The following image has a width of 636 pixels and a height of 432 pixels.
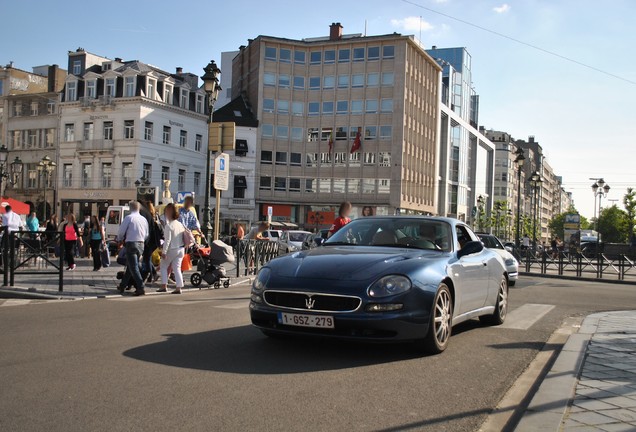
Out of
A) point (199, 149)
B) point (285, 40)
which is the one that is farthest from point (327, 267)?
point (285, 40)

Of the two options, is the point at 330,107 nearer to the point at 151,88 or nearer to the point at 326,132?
the point at 326,132

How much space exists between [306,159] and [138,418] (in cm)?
6683

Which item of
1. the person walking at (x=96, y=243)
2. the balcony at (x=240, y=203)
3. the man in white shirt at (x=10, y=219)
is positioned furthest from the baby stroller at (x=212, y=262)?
the balcony at (x=240, y=203)

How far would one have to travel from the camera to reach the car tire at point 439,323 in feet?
20.2

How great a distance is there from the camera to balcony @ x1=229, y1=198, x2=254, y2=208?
67.0 metres

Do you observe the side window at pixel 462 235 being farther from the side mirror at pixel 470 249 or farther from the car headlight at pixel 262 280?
the car headlight at pixel 262 280

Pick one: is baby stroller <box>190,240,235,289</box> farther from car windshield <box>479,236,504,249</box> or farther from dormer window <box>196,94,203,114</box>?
dormer window <box>196,94,203,114</box>

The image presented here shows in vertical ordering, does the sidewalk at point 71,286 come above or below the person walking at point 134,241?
below

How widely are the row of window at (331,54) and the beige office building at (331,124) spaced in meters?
0.11

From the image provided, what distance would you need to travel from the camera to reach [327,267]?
6.09 m

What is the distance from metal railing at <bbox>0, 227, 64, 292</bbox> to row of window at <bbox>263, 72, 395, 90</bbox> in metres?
58.5

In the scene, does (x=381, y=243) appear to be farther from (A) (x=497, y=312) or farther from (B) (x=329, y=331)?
(A) (x=497, y=312)

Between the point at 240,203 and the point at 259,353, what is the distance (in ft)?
202

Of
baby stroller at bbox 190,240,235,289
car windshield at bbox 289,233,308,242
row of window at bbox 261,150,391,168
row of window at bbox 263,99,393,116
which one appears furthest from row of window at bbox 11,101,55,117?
baby stroller at bbox 190,240,235,289
